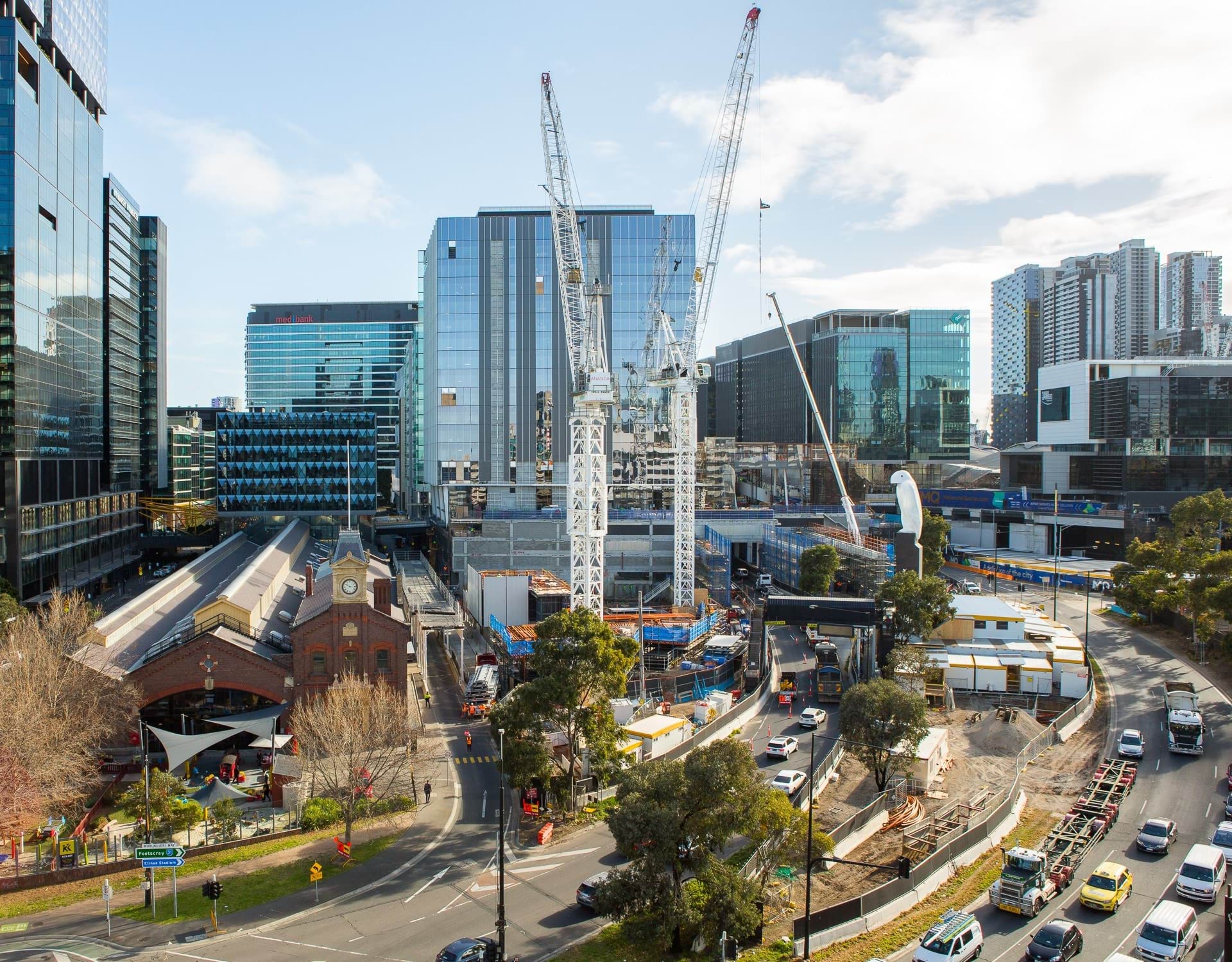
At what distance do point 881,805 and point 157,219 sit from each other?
426ft

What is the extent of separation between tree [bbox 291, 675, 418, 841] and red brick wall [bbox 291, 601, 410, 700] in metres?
3.65

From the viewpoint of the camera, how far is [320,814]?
34.9 meters

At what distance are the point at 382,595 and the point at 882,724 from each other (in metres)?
27.1

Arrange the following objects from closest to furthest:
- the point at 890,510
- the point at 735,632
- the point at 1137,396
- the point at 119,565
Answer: the point at 735,632, the point at 119,565, the point at 1137,396, the point at 890,510

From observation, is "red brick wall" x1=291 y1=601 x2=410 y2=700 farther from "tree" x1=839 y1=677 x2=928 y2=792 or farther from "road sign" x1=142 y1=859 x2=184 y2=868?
"tree" x1=839 y1=677 x2=928 y2=792

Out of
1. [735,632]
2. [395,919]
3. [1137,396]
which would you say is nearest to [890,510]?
[1137,396]

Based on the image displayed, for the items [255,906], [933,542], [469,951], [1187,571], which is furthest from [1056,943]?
[933,542]

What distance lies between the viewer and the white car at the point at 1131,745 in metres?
40.5

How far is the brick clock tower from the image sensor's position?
4441 cm

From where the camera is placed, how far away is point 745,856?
101 feet

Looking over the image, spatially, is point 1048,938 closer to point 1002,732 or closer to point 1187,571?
point 1002,732

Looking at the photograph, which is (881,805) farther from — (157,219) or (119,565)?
(157,219)

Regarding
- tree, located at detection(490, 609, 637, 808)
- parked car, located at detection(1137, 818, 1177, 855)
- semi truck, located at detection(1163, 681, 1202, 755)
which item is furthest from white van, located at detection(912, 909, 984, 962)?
semi truck, located at detection(1163, 681, 1202, 755)

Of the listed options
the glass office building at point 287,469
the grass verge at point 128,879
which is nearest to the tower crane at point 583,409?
the grass verge at point 128,879
